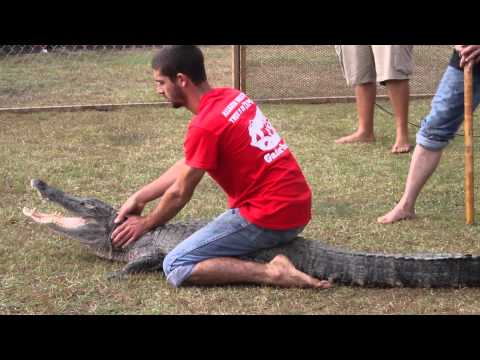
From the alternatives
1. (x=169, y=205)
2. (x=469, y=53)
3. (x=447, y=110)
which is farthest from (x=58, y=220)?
(x=469, y=53)

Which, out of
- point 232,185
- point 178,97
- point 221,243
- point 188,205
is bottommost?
point 188,205

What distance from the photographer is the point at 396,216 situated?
4.01m

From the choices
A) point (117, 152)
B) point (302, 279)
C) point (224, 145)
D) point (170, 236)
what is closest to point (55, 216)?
point (170, 236)

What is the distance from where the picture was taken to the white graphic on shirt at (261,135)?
3096 mm

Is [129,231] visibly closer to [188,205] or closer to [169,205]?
[169,205]

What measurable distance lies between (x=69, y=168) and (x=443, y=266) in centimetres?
295

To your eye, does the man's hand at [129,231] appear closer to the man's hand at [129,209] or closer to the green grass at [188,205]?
the man's hand at [129,209]

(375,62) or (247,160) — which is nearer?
(247,160)

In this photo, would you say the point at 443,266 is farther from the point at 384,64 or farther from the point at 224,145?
the point at 384,64

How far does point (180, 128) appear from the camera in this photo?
627 cm

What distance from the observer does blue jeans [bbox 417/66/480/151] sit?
3832 millimetres

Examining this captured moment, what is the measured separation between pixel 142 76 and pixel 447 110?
540 centimetres

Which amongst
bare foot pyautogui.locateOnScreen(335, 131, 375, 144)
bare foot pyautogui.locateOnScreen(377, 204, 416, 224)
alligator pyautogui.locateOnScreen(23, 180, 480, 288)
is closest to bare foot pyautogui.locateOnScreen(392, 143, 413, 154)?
bare foot pyautogui.locateOnScreen(335, 131, 375, 144)

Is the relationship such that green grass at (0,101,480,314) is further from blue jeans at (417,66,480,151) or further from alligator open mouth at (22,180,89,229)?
blue jeans at (417,66,480,151)
